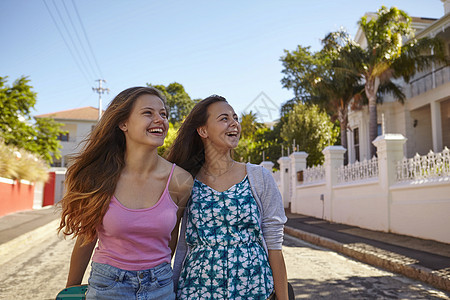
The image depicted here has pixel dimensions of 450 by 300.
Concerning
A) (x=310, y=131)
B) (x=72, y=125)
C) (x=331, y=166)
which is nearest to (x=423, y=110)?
(x=310, y=131)

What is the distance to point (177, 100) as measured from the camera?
49.0 meters

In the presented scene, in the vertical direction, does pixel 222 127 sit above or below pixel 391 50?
below

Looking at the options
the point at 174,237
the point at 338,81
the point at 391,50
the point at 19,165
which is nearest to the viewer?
the point at 174,237

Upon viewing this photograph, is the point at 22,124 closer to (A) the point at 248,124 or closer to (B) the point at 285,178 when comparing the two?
(B) the point at 285,178

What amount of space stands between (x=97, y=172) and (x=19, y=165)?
17.6 metres

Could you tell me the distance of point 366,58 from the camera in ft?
61.4

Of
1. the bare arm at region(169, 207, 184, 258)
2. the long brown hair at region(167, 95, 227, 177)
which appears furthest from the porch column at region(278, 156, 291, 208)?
the bare arm at region(169, 207, 184, 258)

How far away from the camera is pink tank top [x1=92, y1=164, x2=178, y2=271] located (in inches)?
72.3

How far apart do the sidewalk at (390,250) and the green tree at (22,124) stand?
1499 centimetres

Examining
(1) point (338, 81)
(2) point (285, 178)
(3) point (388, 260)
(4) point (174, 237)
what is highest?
(1) point (338, 81)

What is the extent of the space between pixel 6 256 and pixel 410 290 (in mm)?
7017

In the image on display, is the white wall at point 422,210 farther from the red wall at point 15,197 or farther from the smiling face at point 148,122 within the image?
the red wall at point 15,197

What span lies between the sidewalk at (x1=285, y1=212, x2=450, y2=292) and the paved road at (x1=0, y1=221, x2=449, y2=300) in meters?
0.20

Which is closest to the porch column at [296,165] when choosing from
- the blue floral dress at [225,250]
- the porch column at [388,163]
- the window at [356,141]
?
the porch column at [388,163]
